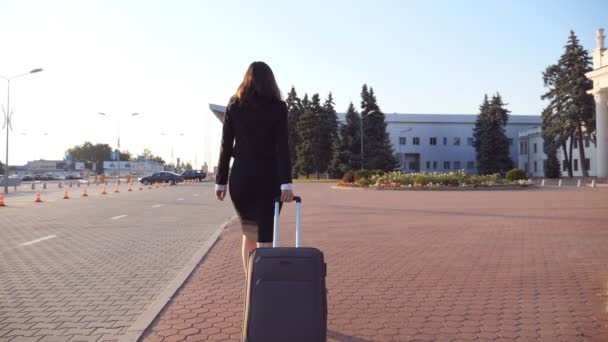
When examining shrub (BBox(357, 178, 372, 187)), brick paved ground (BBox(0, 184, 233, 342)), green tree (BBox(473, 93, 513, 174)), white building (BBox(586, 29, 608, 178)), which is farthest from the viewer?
green tree (BBox(473, 93, 513, 174))

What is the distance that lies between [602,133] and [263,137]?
5432 centimetres

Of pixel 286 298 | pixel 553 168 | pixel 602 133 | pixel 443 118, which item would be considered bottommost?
pixel 286 298

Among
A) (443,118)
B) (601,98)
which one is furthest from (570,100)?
(443,118)

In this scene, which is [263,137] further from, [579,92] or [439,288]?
[579,92]

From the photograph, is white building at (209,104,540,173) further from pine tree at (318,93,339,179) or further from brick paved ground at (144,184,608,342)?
brick paved ground at (144,184,608,342)

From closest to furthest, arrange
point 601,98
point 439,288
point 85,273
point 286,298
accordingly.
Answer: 1. point 286,298
2. point 439,288
3. point 85,273
4. point 601,98

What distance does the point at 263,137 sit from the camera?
4090mm

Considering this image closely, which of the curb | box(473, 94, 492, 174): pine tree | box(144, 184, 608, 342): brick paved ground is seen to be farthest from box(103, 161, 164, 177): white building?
the curb

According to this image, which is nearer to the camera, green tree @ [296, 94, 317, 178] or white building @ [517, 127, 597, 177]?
green tree @ [296, 94, 317, 178]

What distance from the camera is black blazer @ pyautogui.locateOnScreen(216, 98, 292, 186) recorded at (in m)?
4.07


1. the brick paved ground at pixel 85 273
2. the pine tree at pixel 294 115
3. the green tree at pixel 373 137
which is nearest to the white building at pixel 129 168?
the pine tree at pixel 294 115

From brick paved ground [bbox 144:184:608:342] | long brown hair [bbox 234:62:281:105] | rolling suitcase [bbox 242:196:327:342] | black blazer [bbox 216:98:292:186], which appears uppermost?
long brown hair [bbox 234:62:281:105]

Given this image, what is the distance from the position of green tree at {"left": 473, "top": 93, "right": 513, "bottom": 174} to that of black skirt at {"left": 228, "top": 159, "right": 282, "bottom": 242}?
2970 inches

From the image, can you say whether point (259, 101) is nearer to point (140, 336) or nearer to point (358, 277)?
point (140, 336)
